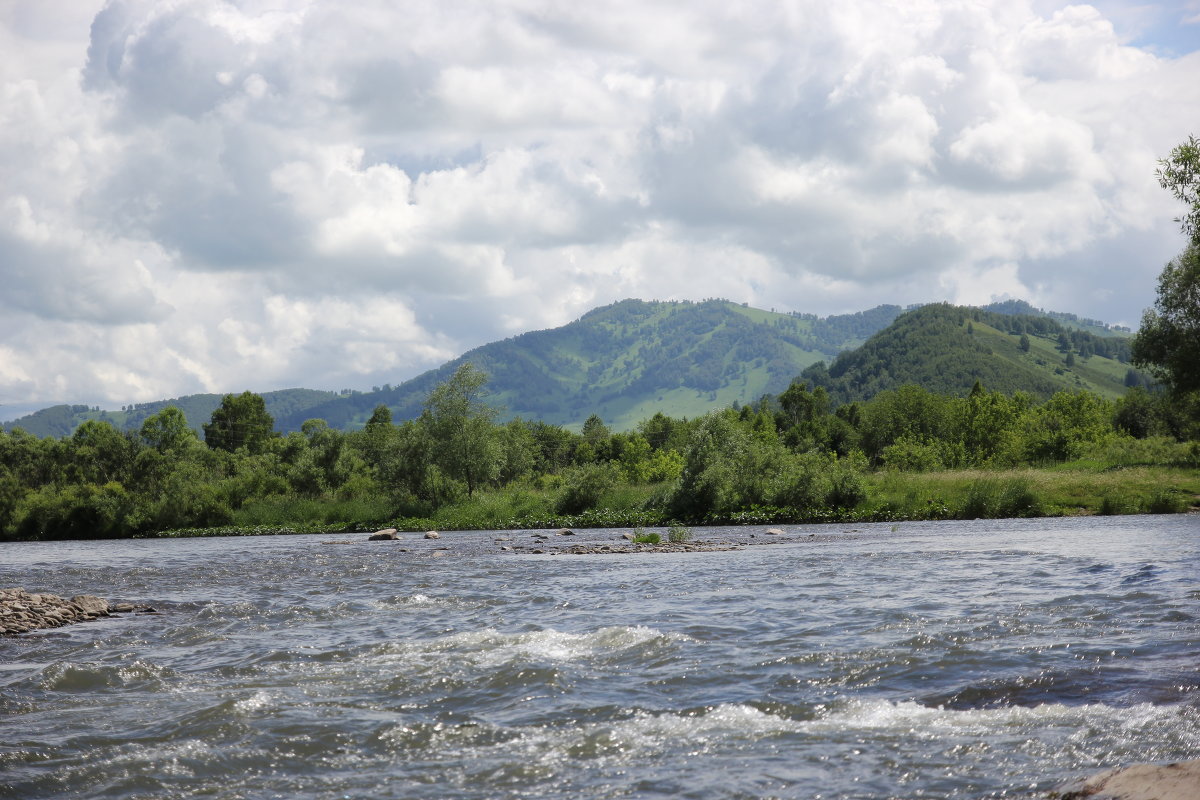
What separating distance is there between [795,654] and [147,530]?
81436 millimetres

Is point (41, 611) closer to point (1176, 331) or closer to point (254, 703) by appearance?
point (254, 703)

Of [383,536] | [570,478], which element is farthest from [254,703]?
[570,478]

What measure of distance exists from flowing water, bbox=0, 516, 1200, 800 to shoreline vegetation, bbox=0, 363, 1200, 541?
111ft

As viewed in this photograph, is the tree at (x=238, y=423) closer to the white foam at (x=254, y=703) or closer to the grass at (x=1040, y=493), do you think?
the grass at (x=1040, y=493)

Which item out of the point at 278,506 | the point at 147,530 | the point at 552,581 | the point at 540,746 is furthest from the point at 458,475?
the point at 540,746

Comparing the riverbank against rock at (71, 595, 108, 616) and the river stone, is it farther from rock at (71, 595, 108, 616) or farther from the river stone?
the river stone

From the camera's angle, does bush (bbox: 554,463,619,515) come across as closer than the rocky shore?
No

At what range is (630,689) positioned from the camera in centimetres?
1326

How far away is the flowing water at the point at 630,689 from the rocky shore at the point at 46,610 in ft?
3.62

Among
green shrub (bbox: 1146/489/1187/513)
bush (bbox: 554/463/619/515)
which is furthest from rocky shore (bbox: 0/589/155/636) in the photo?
green shrub (bbox: 1146/489/1187/513)

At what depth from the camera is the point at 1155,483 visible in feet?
193

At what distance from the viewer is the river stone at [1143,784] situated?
7.18 m

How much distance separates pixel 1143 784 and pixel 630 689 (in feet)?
23.5

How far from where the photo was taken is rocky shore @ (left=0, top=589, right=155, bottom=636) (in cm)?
2223
